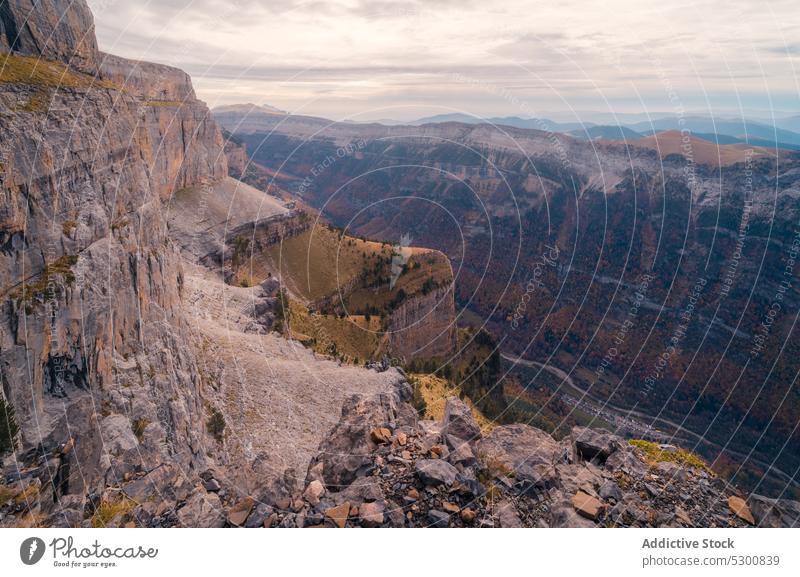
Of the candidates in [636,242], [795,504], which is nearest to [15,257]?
[795,504]

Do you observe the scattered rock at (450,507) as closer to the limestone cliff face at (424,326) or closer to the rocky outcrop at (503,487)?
the rocky outcrop at (503,487)

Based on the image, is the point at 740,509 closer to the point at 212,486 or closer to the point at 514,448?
the point at 514,448

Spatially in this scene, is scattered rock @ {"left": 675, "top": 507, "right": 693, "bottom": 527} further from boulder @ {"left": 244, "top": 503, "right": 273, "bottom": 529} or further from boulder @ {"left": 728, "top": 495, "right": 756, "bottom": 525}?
boulder @ {"left": 244, "top": 503, "right": 273, "bottom": 529}

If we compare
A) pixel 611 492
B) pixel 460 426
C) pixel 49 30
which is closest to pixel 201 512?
pixel 460 426

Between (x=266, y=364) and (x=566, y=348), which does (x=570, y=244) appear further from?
(x=266, y=364)

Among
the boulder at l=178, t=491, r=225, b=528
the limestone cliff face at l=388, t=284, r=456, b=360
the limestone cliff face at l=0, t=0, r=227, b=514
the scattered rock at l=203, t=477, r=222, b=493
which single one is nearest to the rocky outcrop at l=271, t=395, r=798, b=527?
the boulder at l=178, t=491, r=225, b=528

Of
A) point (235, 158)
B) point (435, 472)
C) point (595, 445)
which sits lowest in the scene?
point (595, 445)
